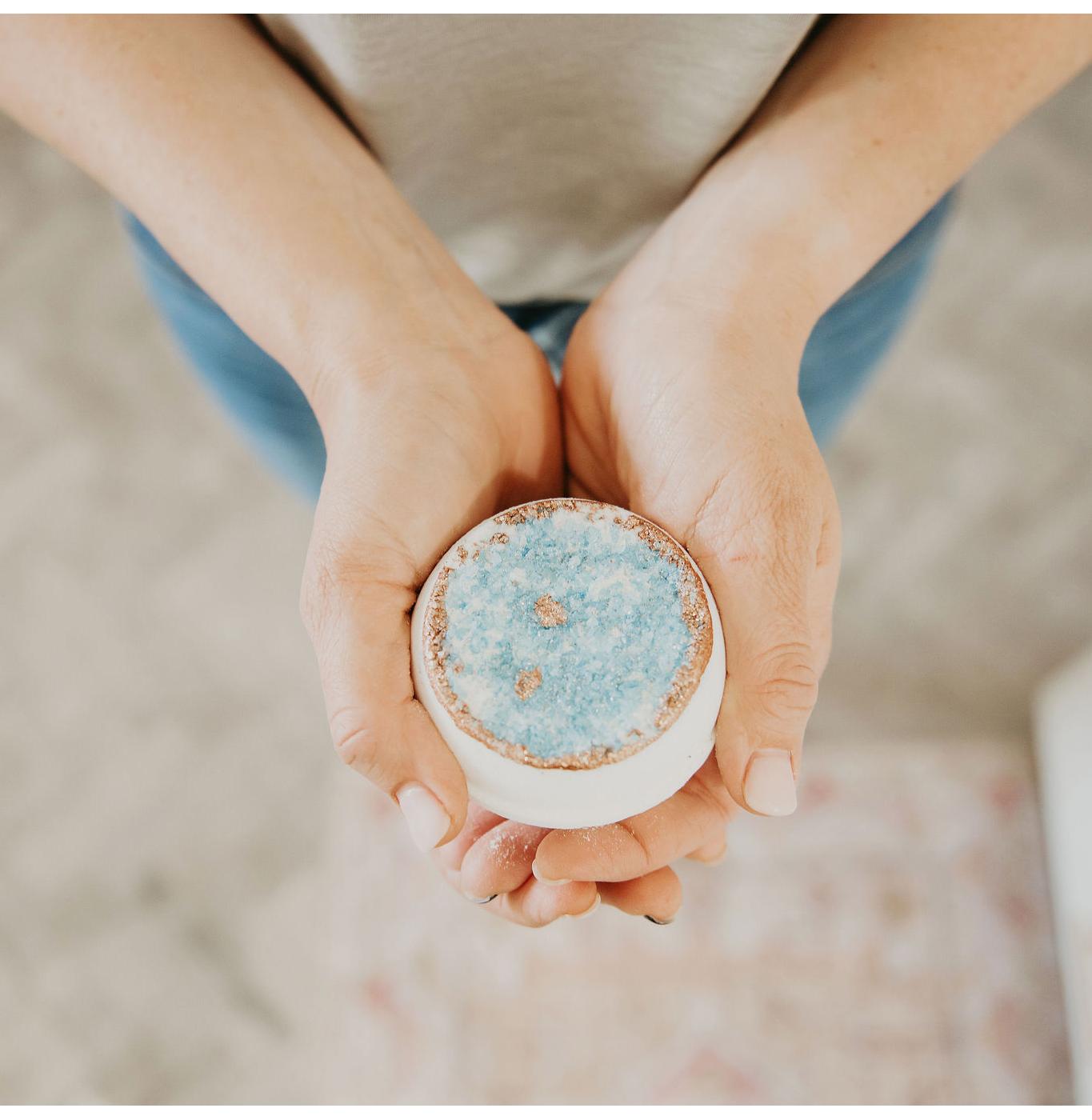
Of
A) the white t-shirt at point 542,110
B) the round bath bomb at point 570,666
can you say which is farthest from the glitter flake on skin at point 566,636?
the white t-shirt at point 542,110

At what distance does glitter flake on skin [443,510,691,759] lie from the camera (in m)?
0.64

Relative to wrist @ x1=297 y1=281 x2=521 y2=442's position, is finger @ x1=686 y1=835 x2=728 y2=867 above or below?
below

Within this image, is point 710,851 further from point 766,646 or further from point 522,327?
point 522,327

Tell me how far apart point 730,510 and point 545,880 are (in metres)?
0.27

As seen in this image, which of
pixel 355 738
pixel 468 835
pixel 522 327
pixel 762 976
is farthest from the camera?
pixel 762 976

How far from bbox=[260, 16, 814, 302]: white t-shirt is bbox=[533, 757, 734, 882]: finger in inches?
18.9

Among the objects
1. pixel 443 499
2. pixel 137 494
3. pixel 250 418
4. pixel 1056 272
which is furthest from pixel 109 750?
pixel 1056 272

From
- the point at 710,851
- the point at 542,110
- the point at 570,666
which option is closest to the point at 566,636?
the point at 570,666

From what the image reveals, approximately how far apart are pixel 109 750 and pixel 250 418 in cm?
71

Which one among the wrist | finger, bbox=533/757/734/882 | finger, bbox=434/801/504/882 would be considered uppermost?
the wrist

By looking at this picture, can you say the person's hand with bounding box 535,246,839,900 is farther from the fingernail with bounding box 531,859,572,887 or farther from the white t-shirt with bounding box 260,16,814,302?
the white t-shirt with bounding box 260,16,814,302

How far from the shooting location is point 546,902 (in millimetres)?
700

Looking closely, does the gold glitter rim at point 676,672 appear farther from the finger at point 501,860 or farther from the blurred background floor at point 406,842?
the blurred background floor at point 406,842

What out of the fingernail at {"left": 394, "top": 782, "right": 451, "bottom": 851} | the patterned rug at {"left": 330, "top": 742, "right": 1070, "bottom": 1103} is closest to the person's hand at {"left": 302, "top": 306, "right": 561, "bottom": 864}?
the fingernail at {"left": 394, "top": 782, "right": 451, "bottom": 851}
